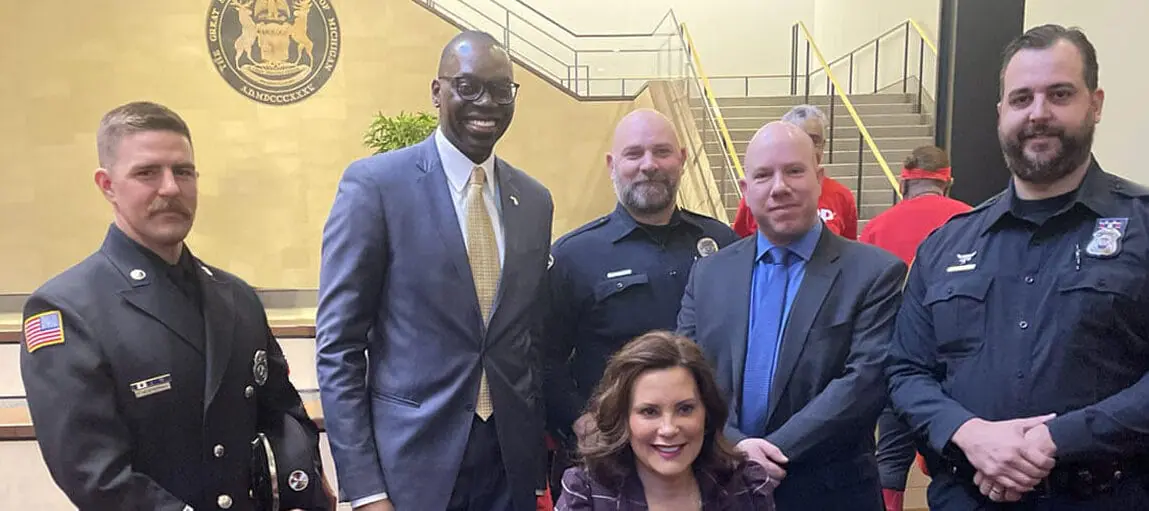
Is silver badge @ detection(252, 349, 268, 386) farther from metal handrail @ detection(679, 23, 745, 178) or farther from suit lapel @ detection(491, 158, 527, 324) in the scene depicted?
metal handrail @ detection(679, 23, 745, 178)

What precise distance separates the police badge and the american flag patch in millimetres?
1966

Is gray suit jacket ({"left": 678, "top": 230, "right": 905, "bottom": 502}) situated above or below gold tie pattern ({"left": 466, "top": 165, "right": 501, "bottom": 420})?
below

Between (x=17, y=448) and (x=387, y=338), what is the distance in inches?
90.5

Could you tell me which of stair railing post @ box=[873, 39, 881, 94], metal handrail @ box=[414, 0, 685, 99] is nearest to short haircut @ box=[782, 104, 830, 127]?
metal handrail @ box=[414, 0, 685, 99]

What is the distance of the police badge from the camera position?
160 cm

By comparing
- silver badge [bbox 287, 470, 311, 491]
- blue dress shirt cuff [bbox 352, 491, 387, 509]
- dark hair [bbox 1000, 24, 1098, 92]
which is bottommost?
blue dress shirt cuff [bbox 352, 491, 387, 509]

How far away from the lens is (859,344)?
1.96m

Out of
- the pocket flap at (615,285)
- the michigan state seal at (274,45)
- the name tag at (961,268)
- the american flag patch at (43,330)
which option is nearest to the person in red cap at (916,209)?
the pocket flap at (615,285)

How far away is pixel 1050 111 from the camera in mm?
1627

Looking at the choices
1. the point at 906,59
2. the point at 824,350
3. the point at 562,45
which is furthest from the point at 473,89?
the point at 562,45

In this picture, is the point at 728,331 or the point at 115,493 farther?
the point at 728,331

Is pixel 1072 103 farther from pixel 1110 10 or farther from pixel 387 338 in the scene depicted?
pixel 1110 10

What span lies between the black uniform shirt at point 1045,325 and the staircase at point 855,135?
5.37 m

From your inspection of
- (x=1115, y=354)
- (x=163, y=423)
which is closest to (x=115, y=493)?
(x=163, y=423)
